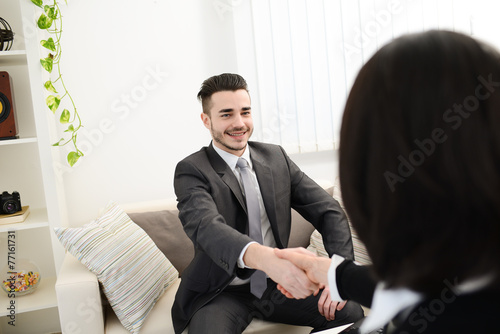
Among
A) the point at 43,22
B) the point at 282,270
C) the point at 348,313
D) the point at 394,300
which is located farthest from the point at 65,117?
the point at 394,300

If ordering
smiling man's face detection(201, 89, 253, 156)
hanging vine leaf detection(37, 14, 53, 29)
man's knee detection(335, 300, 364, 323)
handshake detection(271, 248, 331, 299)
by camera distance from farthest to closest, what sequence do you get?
hanging vine leaf detection(37, 14, 53, 29) → smiling man's face detection(201, 89, 253, 156) → man's knee detection(335, 300, 364, 323) → handshake detection(271, 248, 331, 299)

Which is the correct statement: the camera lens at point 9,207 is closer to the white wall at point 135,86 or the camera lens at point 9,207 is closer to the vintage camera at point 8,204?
the vintage camera at point 8,204

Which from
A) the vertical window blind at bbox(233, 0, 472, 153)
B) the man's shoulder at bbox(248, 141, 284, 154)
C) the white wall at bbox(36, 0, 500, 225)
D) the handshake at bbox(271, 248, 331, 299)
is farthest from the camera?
the vertical window blind at bbox(233, 0, 472, 153)

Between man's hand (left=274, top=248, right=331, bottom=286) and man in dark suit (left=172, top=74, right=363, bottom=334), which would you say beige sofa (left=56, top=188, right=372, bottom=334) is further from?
man's hand (left=274, top=248, right=331, bottom=286)

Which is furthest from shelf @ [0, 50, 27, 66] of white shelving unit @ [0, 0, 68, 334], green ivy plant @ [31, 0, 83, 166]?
green ivy plant @ [31, 0, 83, 166]

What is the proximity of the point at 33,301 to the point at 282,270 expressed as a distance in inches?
57.3

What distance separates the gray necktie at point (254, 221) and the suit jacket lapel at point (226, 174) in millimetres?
30

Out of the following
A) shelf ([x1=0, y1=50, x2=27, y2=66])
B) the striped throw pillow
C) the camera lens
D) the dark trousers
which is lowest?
the dark trousers

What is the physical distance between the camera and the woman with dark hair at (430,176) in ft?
2.38

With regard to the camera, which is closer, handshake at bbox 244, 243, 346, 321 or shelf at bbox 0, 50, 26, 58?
handshake at bbox 244, 243, 346, 321

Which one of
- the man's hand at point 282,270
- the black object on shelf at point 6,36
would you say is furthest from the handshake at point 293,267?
the black object on shelf at point 6,36

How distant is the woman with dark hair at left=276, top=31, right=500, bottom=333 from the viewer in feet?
2.38

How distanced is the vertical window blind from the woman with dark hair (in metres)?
2.21

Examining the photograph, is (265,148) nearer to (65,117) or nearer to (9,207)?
(65,117)
